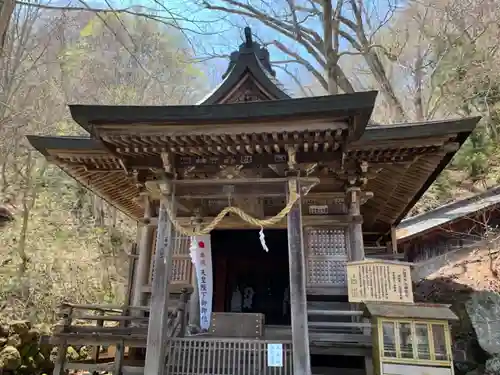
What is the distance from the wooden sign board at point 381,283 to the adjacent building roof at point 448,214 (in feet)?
29.8

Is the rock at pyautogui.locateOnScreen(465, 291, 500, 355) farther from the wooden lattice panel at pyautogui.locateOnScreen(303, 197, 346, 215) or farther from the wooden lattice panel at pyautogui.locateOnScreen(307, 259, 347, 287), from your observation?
the wooden lattice panel at pyautogui.locateOnScreen(303, 197, 346, 215)

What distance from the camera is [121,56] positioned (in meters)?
19.9

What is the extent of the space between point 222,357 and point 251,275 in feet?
21.6

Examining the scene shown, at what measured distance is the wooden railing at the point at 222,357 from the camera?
220 inches

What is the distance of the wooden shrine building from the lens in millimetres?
5410

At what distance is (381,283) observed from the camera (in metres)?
5.95

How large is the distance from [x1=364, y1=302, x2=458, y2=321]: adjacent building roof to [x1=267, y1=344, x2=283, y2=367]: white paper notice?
1.36m

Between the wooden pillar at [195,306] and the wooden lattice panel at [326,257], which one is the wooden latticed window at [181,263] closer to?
the wooden pillar at [195,306]

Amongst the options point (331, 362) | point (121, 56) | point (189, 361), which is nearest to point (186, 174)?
point (189, 361)

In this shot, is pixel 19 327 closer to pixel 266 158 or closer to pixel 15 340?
pixel 15 340

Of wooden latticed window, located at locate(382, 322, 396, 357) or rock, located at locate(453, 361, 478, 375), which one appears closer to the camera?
wooden latticed window, located at locate(382, 322, 396, 357)

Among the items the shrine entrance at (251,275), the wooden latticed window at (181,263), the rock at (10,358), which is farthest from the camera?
the shrine entrance at (251,275)

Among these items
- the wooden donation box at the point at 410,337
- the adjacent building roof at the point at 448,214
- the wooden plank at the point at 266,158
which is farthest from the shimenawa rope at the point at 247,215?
the adjacent building roof at the point at 448,214

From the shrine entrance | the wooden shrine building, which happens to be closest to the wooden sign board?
the wooden shrine building
